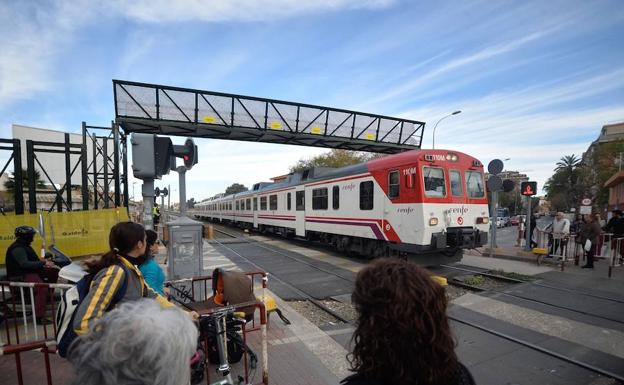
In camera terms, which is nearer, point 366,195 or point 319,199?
point 366,195

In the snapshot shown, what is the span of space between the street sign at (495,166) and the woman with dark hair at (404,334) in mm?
11535

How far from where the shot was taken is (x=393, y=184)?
29.2 feet

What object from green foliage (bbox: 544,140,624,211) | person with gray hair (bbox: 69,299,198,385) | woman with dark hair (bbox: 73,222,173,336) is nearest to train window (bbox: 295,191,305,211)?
woman with dark hair (bbox: 73,222,173,336)

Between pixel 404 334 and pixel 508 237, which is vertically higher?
pixel 404 334

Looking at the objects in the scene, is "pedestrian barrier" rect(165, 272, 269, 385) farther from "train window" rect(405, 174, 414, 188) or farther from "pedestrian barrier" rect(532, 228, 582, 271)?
"pedestrian barrier" rect(532, 228, 582, 271)

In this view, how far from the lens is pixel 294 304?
6.30 meters

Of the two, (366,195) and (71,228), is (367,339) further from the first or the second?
(71,228)

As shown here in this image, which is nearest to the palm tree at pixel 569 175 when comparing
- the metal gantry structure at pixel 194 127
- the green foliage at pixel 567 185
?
the green foliage at pixel 567 185

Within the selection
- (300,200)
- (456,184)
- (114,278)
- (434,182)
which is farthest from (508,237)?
(114,278)

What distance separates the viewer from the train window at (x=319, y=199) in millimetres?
12335

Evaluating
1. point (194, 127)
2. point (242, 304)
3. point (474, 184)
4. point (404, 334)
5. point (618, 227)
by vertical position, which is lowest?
point (618, 227)

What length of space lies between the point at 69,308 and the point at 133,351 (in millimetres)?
1350

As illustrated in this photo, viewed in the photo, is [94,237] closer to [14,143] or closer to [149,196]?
[14,143]

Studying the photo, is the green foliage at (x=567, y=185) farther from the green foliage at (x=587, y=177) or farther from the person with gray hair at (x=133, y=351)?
the person with gray hair at (x=133, y=351)
